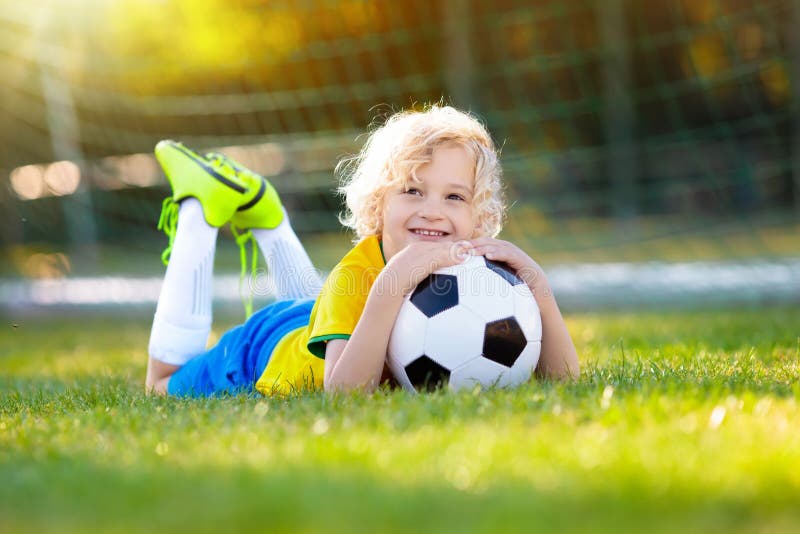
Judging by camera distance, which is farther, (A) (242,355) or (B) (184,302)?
(B) (184,302)

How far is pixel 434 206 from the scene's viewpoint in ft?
8.26

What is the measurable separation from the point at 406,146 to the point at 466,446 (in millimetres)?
1122

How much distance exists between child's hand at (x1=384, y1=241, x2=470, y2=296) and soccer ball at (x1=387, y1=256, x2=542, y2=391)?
0.02 m

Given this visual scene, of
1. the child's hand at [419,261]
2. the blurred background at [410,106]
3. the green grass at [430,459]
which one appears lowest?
the green grass at [430,459]

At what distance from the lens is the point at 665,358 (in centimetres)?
300

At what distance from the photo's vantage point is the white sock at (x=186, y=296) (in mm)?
3182

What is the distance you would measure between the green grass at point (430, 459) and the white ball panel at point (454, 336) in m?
0.16

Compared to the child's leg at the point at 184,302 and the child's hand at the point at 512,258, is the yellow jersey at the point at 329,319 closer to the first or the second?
the child's hand at the point at 512,258

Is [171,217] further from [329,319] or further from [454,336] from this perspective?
[454,336]

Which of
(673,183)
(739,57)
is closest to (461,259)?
(739,57)

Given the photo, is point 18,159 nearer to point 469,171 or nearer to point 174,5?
point 174,5

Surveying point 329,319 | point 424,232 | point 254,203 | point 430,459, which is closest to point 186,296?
point 254,203

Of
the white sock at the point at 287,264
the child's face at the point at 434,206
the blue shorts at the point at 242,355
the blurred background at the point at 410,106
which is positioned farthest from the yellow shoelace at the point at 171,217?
the blurred background at the point at 410,106

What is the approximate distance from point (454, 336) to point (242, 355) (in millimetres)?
1005
